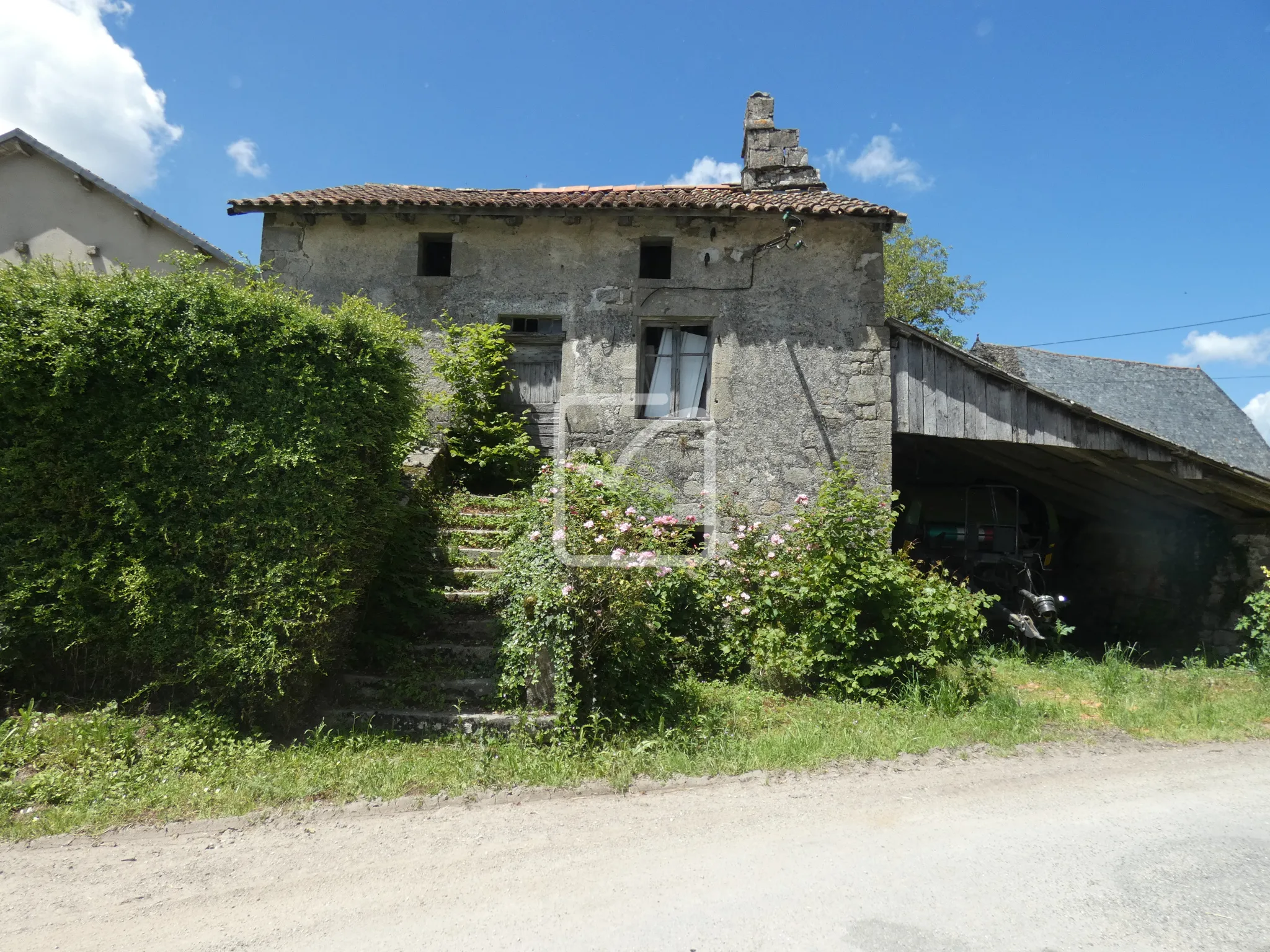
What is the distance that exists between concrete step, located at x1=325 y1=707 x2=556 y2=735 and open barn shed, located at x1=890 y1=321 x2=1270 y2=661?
4077 mm

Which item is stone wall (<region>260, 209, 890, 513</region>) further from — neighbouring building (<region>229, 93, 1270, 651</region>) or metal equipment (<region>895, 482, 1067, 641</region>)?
metal equipment (<region>895, 482, 1067, 641</region>)

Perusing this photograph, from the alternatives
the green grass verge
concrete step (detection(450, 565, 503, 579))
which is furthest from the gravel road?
concrete step (detection(450, 565, 503, 579))

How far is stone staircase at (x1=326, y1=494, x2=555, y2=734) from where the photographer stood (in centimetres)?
507

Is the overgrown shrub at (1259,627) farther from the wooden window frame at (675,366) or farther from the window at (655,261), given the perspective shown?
the window at (655,261)

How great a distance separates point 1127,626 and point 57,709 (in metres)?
12.3

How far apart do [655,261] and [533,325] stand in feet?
6.04

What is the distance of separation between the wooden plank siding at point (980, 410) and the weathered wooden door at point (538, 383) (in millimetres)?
4263

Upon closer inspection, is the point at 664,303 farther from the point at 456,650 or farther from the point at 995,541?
the point at 995,541

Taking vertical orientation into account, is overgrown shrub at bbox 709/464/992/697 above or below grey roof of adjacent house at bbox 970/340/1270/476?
below

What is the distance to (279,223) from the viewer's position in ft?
30.2

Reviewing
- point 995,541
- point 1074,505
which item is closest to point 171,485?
point 995,541

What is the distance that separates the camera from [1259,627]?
791cm

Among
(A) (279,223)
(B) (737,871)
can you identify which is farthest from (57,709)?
(A) (279,223)

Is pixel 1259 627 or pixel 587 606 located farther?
pixel 1259 627
